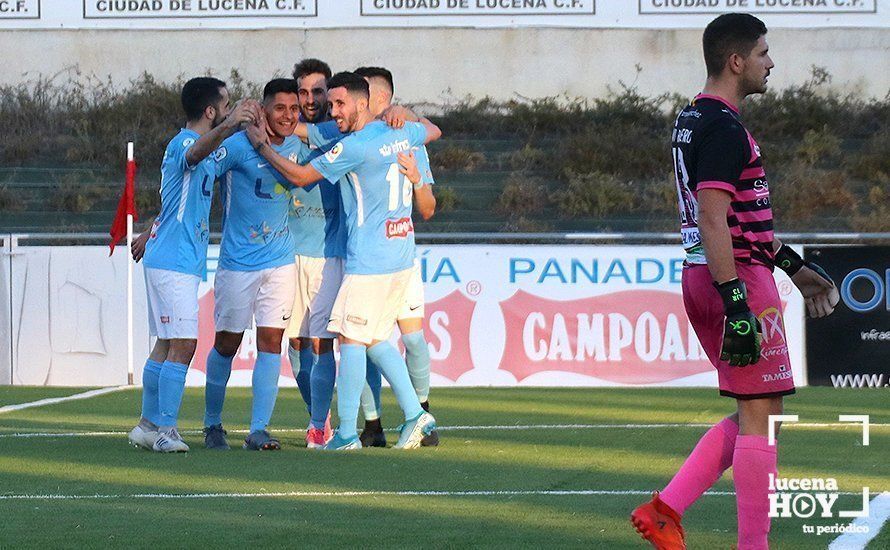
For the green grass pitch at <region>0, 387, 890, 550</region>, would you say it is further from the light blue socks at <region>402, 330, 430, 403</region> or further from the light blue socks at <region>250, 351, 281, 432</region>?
the light blue socks at <region>402, 330, 430, 403</region>

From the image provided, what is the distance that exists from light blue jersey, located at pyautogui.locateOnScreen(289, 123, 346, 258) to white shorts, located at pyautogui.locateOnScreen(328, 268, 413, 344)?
62 centimetres

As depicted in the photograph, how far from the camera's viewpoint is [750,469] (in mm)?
5434

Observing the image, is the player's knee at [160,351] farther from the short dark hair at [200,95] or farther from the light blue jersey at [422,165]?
the light blue jersey at [422,165]

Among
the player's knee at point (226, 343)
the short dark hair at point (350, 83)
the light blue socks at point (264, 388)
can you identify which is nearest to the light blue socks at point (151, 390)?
the player's knee at point (226, 343)

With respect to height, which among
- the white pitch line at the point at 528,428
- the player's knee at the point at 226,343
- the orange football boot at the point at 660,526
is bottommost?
the white pitch line at the point at 528,428

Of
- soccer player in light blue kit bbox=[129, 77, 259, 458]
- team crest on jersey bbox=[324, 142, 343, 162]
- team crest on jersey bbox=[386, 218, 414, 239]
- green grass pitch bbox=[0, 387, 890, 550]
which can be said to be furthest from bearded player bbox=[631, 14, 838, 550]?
soccer player in light blue kit bbox=[129, 77, 259, 458]

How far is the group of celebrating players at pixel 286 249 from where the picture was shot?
29.9 feet

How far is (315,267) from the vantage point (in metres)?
10.2

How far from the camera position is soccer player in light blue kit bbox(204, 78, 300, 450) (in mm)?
9453

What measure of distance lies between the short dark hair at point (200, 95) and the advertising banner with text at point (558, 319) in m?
6.23

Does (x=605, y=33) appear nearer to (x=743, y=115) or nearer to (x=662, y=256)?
Result: (x=743, y=115)

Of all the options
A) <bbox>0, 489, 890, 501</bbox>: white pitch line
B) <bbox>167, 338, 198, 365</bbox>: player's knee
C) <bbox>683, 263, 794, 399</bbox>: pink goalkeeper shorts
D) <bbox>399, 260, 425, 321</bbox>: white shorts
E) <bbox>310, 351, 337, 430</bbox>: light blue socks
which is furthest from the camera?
<bbox>399, 260, 425, 321</bbox>: white shorts

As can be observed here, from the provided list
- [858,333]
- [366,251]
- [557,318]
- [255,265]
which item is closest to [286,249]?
[255,265]

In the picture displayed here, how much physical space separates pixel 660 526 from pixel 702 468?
306 mm
